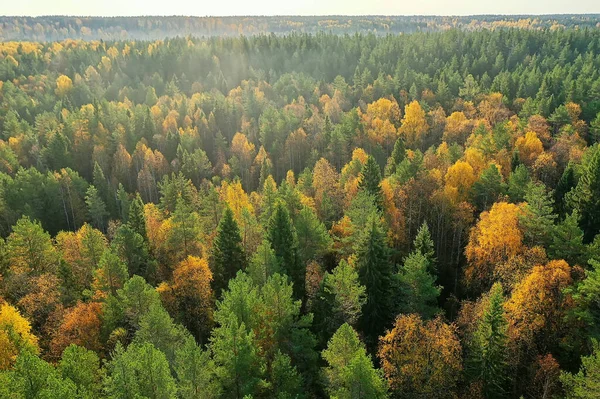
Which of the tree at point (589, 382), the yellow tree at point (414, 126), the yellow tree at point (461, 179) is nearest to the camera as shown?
the tree at point (589, 382)

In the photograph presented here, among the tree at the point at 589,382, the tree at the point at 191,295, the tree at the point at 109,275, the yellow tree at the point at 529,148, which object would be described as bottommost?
the tree at the point at 191,295

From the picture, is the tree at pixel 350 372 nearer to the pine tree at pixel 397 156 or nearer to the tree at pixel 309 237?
the tree at pixel 309 237

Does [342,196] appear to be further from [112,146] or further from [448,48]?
[448,48]

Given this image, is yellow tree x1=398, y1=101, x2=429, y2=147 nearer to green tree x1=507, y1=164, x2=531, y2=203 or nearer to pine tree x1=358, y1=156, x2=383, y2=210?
green tree x1=507, y1=164, x2=531, y2=203

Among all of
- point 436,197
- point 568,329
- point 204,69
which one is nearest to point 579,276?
point 568,329

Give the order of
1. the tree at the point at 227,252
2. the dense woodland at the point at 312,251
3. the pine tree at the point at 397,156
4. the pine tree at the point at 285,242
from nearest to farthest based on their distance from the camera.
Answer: the dense woodland at the point at 312,251 → the pine tree at the point at 285,242 → the tree at the point at 227,252 → the pine tree at the point at 397,156

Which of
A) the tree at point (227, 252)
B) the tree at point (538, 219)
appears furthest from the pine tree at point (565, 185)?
the tree at point (227, 252)

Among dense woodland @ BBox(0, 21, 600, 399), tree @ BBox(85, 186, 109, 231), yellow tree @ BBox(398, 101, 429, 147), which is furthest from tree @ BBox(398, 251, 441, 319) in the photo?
yellow tree @ BBox(398, 101, 429, 147)
